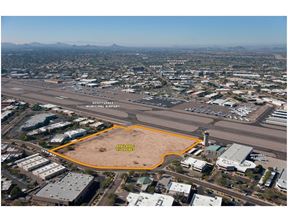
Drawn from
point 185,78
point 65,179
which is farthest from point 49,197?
point 185,78

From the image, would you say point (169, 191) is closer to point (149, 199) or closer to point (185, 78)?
point (149, 199)

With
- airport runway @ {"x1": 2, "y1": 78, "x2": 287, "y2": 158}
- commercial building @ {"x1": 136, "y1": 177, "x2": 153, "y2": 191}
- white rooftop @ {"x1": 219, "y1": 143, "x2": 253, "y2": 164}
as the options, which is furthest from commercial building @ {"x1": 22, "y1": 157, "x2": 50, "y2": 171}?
white rooftop @ {"x1": 219, "y1": 143, "x2": 253, "y2": 164}

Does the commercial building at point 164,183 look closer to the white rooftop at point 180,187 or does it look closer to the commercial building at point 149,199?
the white rooftop at point 180,187

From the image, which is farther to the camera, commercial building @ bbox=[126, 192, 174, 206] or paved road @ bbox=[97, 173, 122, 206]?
paved road @ bbox=[97, 173, 122, 206]

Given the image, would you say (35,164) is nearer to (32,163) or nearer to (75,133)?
(32,163)

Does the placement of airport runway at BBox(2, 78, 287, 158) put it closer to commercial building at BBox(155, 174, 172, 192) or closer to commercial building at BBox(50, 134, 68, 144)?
commercial building at BBox(50, 134, 68, 144)

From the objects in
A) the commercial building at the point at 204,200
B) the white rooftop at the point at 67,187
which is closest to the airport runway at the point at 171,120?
the commercial building at the point at 204,200
